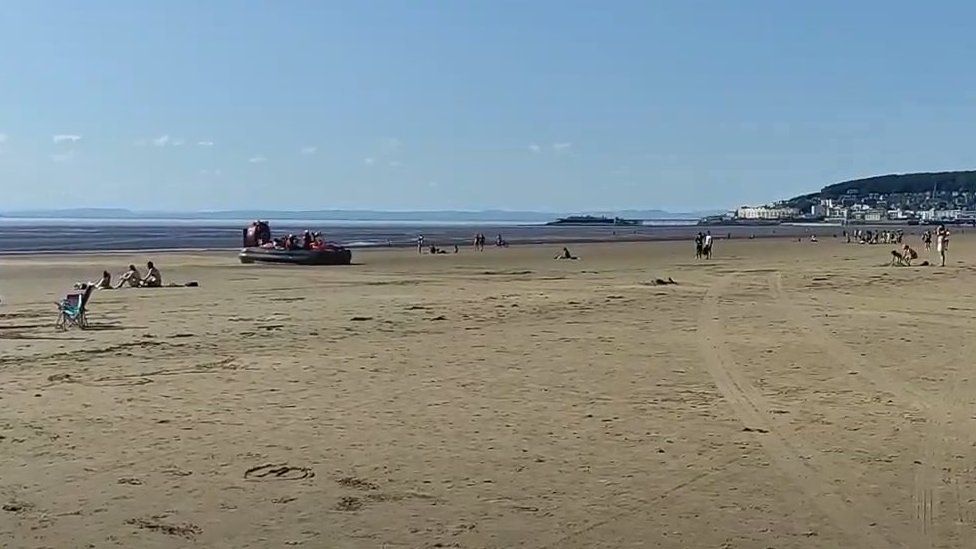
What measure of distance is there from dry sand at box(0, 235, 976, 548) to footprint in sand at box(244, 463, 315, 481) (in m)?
0.06

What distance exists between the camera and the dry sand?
616 centimetres

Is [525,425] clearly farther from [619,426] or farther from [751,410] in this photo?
[751,410]

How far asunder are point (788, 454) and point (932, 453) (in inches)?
40.0

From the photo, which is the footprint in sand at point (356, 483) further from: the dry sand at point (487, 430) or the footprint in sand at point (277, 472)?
the footprint in sand at point (277, 472)

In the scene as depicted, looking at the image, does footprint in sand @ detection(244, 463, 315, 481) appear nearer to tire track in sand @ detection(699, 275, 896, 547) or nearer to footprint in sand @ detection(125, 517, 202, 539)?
footprint in sand @ detection(125, 517, 202, 539)

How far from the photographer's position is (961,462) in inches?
301

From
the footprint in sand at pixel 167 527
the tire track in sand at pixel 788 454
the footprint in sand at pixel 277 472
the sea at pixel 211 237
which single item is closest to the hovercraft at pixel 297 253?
the sea at pixel 211 237

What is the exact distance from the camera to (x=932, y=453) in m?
7.91

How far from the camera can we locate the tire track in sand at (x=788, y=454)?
19.9 ft

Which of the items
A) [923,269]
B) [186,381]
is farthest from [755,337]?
[923,269]

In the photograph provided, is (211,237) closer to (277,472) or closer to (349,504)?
(277,472)

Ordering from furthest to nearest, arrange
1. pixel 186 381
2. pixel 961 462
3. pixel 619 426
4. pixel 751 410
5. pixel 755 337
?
pixel 755 337 → pixel 186 381 → pixel 751 410 → pixel 619 426 → pixel 961 462

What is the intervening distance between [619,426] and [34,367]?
6.49m

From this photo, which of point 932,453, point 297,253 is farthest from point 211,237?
point 932,453
